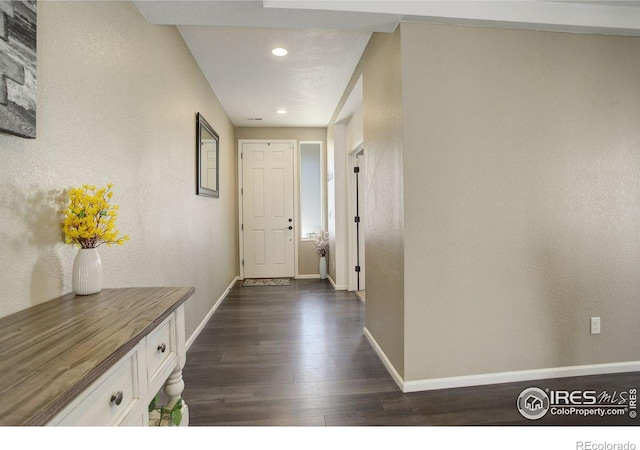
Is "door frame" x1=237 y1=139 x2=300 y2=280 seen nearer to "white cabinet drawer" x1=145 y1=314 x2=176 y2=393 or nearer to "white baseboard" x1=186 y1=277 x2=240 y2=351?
"white baseboard" x1=186 y1=277 x2=240 y2=351

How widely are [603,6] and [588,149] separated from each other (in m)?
0.90

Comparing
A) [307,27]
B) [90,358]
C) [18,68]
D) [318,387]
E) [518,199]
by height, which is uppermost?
[307,27]

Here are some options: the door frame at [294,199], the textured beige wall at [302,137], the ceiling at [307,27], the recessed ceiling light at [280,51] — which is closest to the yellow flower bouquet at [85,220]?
the ceiling at [307,27]

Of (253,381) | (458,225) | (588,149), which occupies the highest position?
(588,149)

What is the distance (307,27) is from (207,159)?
6.01ft

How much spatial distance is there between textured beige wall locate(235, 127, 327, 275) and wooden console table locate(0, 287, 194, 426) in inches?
168

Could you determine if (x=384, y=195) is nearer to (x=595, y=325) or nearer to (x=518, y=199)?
(x=518, y=199)

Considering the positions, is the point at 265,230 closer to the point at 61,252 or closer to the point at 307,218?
the point at 307,218

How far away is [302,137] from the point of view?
5.46 metres

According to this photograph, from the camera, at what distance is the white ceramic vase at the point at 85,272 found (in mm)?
1223

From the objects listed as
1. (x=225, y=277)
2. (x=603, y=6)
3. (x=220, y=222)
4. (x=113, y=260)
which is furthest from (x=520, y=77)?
(x=225, y=277)

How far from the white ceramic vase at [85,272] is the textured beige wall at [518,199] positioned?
1.63 m

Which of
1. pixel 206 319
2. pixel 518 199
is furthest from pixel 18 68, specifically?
pixel 206 319
